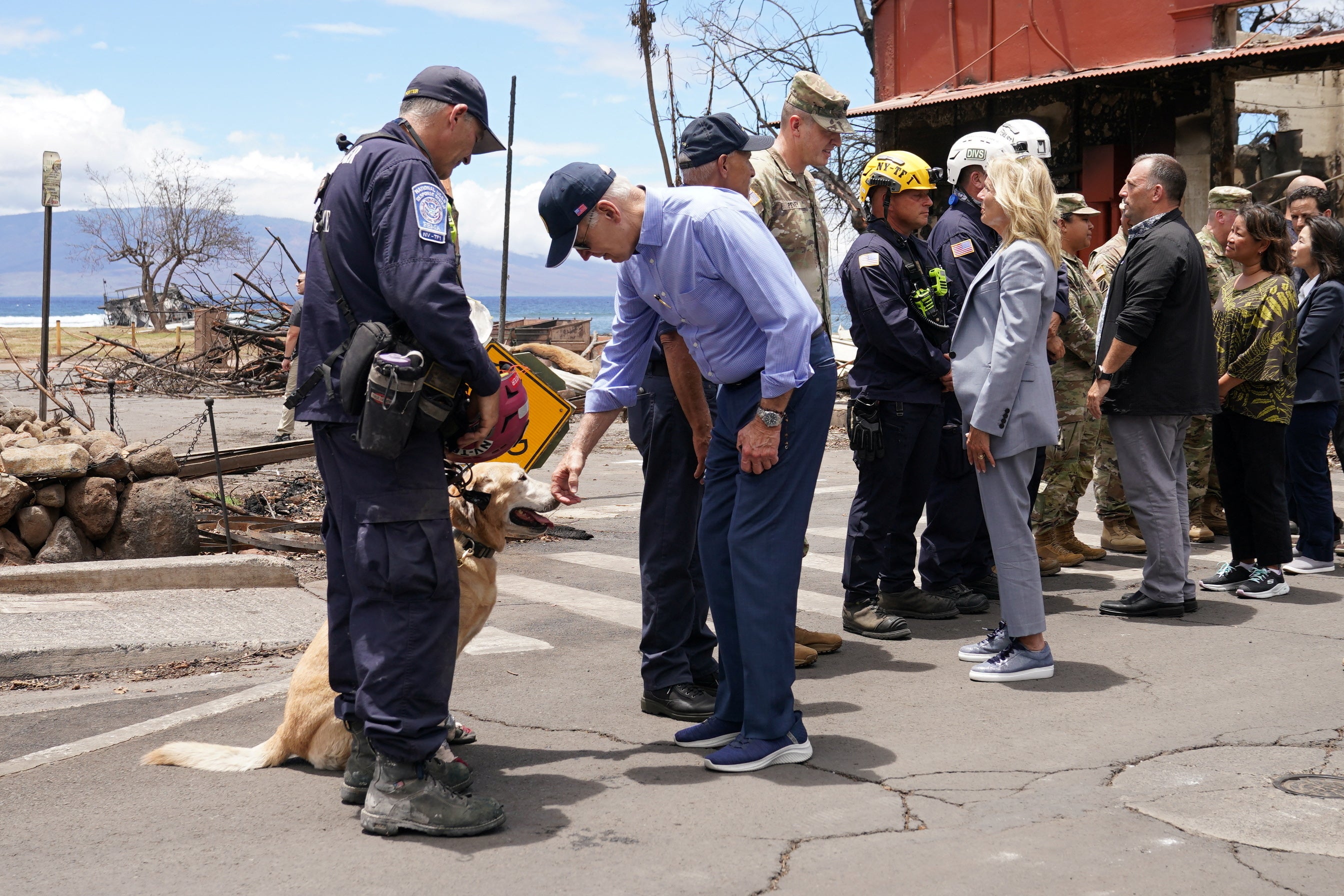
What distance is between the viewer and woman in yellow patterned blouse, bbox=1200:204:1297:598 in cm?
663

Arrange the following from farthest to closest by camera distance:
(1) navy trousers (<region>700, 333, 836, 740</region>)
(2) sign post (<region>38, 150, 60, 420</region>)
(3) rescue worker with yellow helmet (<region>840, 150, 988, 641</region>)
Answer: (2) sign post (<region>38, 150, 60, 420</region>)
(3) rescue worker with yellow helmet (<region>840, 150, 988, 641</region>)
(1) navy trousers (<region>700, 333, 836, 740</region>)

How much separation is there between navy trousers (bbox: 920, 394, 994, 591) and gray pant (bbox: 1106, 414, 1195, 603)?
80 cm

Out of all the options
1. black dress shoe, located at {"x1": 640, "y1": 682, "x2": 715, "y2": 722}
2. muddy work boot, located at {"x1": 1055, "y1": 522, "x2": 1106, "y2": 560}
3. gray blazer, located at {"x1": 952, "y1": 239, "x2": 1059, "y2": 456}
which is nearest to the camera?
black dress shoe, located at {"x1": 640, "y1": 682, "x2": 715, "y2": 722}

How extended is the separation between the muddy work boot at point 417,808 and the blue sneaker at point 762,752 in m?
0.82

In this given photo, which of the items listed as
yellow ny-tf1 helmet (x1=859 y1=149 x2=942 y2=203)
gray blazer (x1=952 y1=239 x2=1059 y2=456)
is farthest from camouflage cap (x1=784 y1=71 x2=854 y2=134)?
gray blazer (x1=952 y1=239 x2=1059 y2=456)

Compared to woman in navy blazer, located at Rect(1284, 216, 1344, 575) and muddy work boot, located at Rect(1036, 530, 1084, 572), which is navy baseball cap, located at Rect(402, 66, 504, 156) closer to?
muddy work boot, located at Rect(1036, 530, 1084, 572)

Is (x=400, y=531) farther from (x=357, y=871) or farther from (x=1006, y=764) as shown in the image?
(x=1006, y=764)

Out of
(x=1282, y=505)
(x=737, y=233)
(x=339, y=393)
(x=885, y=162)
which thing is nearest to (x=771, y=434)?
(x=737, y=233)

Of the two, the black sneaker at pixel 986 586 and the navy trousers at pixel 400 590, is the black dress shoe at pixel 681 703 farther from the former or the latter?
the black sneaker at pixel 986 586

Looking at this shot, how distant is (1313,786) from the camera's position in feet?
12.1

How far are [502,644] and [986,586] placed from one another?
285cm

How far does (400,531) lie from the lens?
342 centimetres

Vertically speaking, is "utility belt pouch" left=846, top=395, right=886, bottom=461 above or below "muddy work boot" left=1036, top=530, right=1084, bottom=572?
above

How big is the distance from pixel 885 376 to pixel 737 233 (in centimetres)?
234
